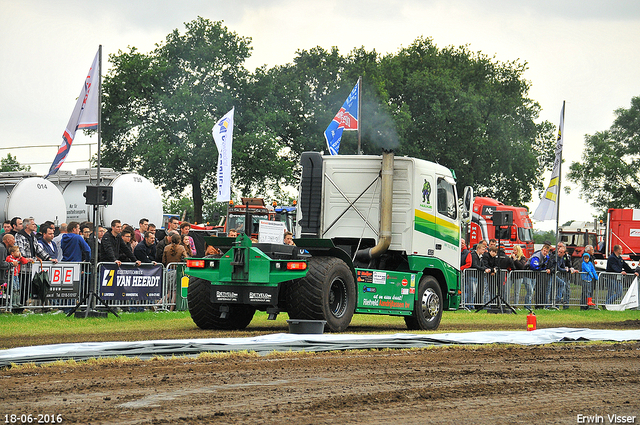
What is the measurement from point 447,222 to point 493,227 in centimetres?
2505

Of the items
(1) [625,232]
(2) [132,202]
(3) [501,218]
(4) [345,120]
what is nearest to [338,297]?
(3) [501,218]

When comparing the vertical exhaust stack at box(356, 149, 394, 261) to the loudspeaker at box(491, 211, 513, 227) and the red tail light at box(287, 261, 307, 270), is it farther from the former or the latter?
the loudspeaker at box(491, 211, 513, 227)

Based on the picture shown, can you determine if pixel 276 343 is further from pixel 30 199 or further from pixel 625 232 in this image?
pixel 625 232

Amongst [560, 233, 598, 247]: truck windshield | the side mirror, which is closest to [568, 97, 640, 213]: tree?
[560, 233, 598, 247]: truck windshield

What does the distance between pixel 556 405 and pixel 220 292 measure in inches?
313

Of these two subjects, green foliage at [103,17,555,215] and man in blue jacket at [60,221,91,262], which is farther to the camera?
green foliage at [103,17,555,215]

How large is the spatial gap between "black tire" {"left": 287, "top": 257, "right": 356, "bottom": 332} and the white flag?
41.2 feet

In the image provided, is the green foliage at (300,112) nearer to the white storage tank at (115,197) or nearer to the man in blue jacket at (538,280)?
the white storage tank at (115,197)

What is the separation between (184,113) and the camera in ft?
167

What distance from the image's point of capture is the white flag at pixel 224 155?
2673 cm

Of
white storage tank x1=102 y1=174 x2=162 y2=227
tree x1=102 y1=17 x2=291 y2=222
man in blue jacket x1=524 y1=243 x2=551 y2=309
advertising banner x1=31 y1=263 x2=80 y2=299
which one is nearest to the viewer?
advertising banner x1=31 y1=263 x2=80 y2=299

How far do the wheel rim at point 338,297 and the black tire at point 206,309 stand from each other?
1402 millimetres

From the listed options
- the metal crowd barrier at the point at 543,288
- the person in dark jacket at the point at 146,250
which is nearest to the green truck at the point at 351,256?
the person in dark jacket at the point at 146,250

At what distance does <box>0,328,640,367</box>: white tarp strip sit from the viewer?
32.4ft
